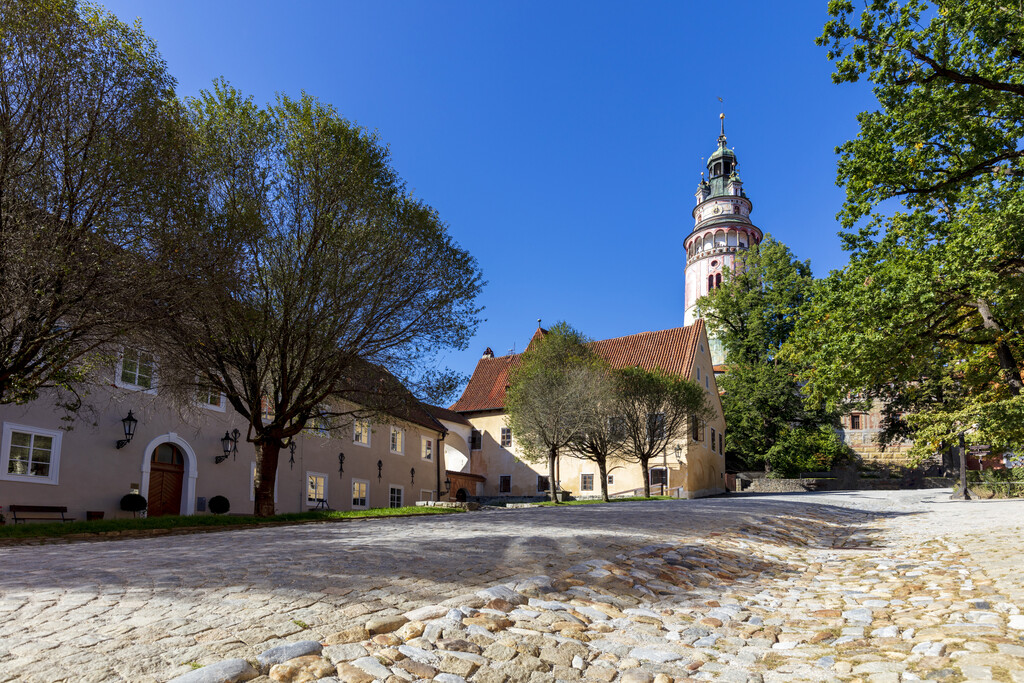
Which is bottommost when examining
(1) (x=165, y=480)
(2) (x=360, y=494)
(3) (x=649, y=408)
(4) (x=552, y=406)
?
(2) (x=360, y=494)

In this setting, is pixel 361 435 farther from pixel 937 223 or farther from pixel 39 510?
pixel 937 223

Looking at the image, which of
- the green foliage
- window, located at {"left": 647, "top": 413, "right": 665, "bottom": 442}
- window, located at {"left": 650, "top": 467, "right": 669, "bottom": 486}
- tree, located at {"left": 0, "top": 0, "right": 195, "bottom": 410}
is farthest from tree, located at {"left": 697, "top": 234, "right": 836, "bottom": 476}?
tree, located at {"left": 0, "top": 0, "right": 195, "bottom": 410}

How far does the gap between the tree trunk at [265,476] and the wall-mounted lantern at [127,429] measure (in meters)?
4.05

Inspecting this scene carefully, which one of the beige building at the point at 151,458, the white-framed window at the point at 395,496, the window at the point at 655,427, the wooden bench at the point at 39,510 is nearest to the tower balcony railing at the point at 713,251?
Result: the window at the point at 655,427

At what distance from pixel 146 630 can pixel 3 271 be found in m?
9.12

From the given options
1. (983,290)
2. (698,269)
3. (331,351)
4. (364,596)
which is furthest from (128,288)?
(698,269)

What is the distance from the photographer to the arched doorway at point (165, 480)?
20328 mm

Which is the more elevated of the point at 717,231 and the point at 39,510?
the point at 717,231

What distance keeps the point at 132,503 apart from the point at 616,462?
85.0ft

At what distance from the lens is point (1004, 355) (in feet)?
49.1

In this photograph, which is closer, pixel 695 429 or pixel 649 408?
pixel 649 408

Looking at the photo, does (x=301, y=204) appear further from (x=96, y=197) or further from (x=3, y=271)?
(x=3, y=271)

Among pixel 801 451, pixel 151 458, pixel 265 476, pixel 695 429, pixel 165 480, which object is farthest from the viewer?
pixel 801 451

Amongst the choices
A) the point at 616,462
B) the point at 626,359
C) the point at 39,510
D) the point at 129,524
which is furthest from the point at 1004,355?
the point at 626,359
